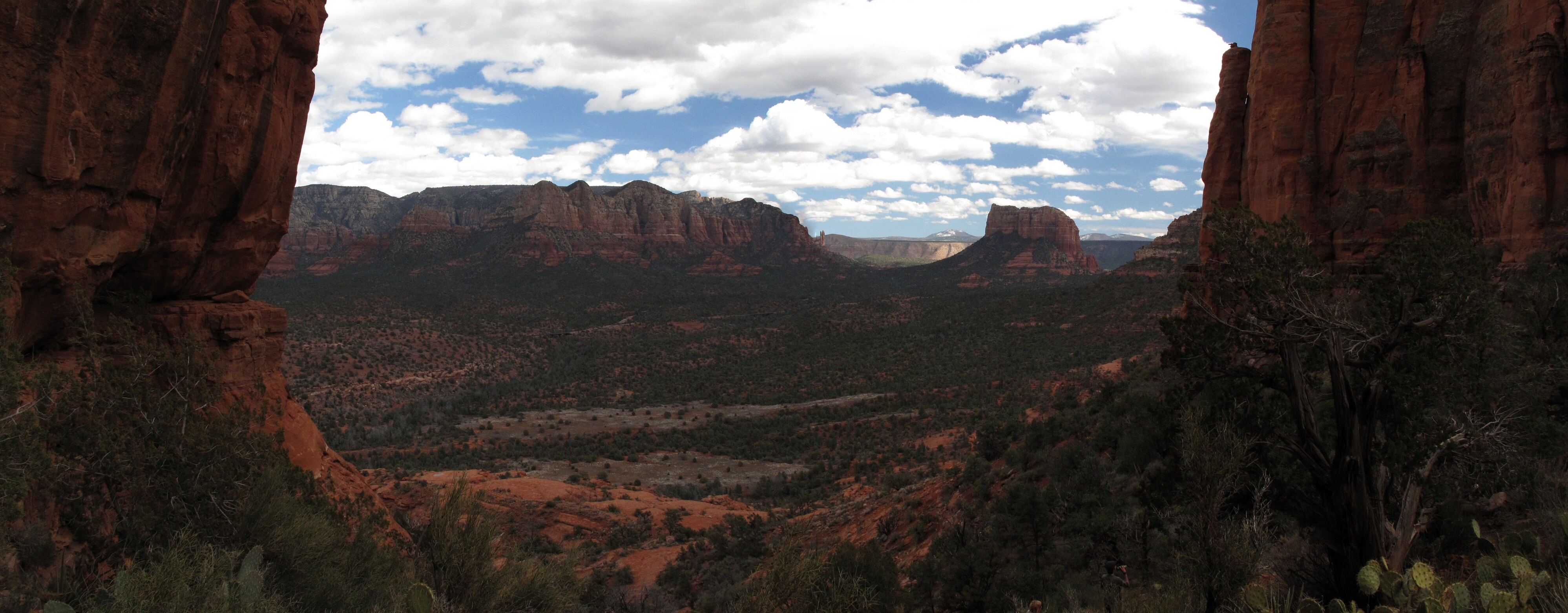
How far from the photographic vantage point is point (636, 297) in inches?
3420

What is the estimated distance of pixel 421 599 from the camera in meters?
6.59

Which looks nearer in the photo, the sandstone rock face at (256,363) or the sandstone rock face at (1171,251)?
the sandstone rock face at (256,363)

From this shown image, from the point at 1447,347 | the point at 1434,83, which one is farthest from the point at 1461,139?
the point at 1447,347

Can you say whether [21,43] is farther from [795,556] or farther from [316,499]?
[795,556]

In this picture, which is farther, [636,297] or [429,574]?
[636,297]

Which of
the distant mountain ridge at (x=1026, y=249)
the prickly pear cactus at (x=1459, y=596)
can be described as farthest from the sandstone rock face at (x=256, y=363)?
the distant mountain ridge at (x=1026, y=249)

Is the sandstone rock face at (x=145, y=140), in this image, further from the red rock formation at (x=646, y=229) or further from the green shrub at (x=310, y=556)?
the red rock formation at (x=646, y=229)

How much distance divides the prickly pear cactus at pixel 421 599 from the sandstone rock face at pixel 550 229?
98.3 m

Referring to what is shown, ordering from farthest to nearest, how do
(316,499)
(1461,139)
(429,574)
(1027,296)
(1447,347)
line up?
1. (1027,296)
2. (1461,139)
3. (316,499)
4. (429,574)
5. (1447,347)

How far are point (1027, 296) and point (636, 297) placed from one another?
45762 millimetres

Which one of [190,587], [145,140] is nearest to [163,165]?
[145,140]

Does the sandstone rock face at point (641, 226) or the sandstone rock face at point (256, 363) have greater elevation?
the sandstone rock face at point (641, 226)

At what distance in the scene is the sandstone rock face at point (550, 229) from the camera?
355 feet

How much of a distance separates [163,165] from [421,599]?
25.1ft
